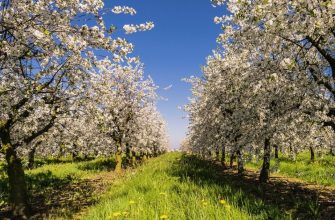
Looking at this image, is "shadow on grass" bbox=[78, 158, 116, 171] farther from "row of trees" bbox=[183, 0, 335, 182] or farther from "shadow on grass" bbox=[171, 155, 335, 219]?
"row of trees" bbox=[183, 0, 335, 182]

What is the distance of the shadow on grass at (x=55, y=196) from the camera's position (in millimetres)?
14328

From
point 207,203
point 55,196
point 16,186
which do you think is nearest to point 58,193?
point 55,196

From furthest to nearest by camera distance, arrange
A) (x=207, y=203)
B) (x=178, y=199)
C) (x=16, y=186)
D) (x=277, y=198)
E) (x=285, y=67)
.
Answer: (x=277, y=198) → (x=16, y=186) → (x=285, y=67) → (x=178, y=199) → (x=207, y=203)

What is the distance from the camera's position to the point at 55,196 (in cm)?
1917

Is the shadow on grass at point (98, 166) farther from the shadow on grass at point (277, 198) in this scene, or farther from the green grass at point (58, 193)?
the shadow on grass at point (277, 198)

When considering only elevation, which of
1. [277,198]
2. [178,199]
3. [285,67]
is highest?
[285,67]

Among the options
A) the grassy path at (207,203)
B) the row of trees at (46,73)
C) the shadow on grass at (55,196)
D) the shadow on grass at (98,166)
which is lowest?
the shadow on grass at (55,196)

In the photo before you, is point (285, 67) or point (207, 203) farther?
point (285, 67)

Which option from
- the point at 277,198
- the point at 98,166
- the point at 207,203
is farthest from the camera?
the point at 98,166

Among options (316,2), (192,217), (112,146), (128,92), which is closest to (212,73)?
(128,92)

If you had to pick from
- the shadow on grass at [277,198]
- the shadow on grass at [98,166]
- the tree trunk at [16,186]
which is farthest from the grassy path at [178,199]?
the shadow on grass at [98,166]

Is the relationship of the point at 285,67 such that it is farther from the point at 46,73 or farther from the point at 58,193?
the point at 58,193

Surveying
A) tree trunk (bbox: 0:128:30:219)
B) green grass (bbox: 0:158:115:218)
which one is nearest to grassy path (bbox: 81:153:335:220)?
green grass (bbox: 0:158:115:218)

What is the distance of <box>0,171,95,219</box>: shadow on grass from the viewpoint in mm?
14328
